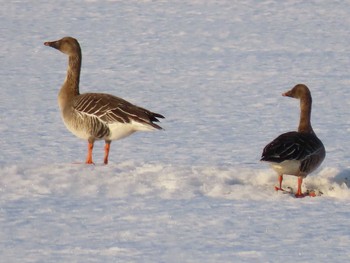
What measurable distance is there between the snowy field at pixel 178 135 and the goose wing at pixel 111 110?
16.6 inches

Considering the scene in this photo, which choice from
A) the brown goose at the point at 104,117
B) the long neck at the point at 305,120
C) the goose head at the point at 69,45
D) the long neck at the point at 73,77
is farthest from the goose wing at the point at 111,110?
the long neck at the point at 305,120

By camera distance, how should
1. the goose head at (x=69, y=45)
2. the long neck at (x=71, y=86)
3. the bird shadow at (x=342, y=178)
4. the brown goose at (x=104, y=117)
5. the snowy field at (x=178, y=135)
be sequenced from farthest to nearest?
the goose head at (x=69, y=45)
the long neck at (x=71, y=86)
the brown goose at (x=104, y=117)
the bird shadow at (x=342, y=178)
the snowy field at (x=178, y=135)

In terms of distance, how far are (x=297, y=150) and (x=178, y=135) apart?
3503 mm

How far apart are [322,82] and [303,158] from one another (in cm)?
676

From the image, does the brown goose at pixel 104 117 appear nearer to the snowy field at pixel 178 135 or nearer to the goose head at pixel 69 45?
the snowy field at pixel 178 135

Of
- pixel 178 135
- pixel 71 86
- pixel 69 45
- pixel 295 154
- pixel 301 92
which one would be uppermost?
pixel 69 45

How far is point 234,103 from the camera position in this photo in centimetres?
1247

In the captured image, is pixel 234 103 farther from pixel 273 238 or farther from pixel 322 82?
pixel 273 238

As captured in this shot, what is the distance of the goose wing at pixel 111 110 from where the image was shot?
7958 mm

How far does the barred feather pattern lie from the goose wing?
1172mm

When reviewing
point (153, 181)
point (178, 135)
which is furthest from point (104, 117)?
point (178, 135)

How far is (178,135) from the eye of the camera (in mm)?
10617

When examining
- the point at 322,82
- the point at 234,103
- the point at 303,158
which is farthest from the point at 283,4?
the point at 303,158

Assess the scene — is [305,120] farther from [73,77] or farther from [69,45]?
[69,45]
